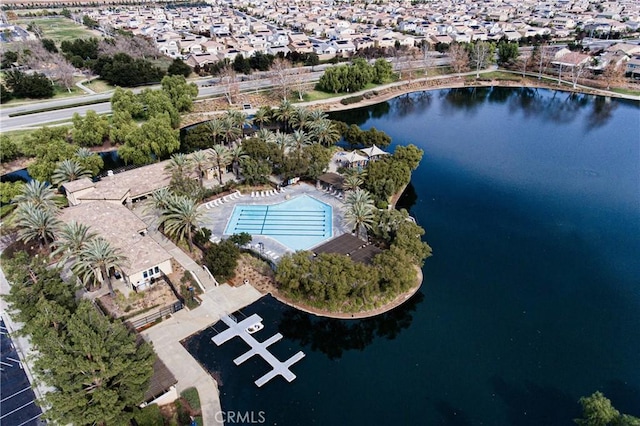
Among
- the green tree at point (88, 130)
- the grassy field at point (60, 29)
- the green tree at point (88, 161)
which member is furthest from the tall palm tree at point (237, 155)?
the grassy field at point (60, 29)

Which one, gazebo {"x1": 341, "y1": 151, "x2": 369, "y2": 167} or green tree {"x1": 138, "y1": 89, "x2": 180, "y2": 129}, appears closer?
gazebo {"x1": 341, "y1": 151, "x2": 369, "y2": 167}

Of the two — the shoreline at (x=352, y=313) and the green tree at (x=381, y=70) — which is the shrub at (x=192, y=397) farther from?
the green tree at (x=381, y=70)

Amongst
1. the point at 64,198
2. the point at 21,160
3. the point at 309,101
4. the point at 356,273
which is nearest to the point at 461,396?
the point at 356,273

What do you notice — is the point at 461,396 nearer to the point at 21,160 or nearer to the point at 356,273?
the point at 356,273

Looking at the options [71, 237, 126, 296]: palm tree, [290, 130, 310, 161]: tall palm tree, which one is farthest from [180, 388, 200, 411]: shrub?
[290, 130, 310, 161]: tall palm tree

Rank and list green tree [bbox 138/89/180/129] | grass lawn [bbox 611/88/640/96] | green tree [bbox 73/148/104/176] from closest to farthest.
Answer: green tree [bbox 73/148/104/176] → green tree [bbox 138/89/180/129] → grass lawn [bbox 611/88/640/96]

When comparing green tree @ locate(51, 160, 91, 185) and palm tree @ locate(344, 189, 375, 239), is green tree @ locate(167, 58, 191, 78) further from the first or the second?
palm tree @ locate(344, 189, 375, 239)

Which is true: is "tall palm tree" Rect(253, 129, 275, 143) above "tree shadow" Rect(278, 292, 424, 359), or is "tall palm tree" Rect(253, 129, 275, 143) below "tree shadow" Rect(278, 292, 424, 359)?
above
